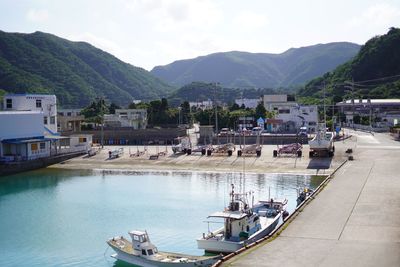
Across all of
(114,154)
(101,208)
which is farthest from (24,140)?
(101,208)

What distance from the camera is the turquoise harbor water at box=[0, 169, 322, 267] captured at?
2629 cm

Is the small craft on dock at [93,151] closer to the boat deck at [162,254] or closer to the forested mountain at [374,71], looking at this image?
the boat deck at [162,254]

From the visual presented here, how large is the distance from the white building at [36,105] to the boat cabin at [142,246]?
147 feet

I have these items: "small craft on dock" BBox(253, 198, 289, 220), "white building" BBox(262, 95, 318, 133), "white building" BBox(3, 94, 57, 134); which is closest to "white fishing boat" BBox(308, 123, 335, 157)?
"small craft on dock" BBox(253, 198, 289, 220)

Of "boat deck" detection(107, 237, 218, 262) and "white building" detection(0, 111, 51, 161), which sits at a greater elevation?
"white building" detection(0, 111, 51, 161)

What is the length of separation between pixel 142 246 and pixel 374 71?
12734cm

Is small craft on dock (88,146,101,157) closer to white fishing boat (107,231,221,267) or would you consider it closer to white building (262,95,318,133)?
white building (262,95,318,133)

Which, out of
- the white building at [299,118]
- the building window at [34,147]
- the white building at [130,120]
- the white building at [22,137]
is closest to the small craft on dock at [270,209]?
the white building at [22,137]

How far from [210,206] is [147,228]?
7029mm

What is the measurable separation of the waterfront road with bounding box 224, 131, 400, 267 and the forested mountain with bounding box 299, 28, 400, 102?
100m

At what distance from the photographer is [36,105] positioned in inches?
2594

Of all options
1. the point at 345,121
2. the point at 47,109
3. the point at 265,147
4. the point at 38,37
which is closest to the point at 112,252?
the point at 265,147

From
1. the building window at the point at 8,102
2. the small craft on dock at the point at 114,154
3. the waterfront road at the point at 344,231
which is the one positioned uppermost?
the building window at the point at 8,102

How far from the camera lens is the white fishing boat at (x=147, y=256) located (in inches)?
856
